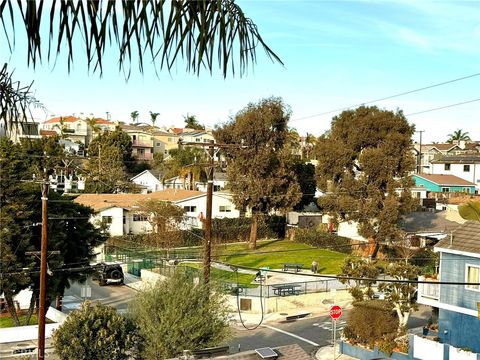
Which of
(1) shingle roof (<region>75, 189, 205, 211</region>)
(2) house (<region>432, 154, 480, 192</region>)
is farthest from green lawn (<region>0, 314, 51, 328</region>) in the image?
(2) house (<region>432, 154, 480, 192</region>)

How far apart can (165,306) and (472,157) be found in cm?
6460

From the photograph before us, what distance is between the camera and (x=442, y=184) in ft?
235

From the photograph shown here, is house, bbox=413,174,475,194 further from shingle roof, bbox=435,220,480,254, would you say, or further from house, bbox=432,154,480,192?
shingle roof, bbox=435,220,480,254

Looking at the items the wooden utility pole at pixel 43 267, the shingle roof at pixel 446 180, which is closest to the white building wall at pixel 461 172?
the shingle roof at pixel 446 180

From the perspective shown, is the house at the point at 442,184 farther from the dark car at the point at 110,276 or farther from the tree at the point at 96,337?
the tree at the point at 96,337

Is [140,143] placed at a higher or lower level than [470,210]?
higher

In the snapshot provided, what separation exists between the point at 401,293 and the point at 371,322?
1.79 meters

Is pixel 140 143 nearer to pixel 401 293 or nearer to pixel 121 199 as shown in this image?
pixel 121 199

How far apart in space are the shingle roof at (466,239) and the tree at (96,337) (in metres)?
12.7

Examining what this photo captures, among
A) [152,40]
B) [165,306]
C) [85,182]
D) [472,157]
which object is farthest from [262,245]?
[152,40]

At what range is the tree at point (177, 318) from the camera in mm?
19141

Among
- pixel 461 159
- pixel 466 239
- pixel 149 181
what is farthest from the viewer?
pixel 149 181

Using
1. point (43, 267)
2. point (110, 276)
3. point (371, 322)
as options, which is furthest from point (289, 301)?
point (43, 267)

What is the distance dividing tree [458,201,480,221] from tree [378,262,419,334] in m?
3.16
